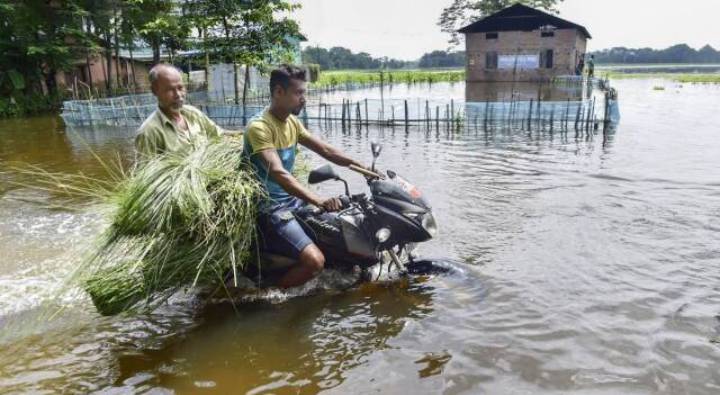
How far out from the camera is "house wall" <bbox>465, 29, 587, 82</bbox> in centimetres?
4041

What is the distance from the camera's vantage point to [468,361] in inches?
143

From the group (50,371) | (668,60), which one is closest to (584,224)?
(50,371)

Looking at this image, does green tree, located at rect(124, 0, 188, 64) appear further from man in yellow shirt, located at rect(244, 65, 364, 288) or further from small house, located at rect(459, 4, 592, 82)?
man in yellow shirt, located at rect(244, 65, 364, 288)

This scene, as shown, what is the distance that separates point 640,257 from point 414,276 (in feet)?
8.83

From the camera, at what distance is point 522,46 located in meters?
41.6

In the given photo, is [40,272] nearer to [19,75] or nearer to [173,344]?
[173,344]

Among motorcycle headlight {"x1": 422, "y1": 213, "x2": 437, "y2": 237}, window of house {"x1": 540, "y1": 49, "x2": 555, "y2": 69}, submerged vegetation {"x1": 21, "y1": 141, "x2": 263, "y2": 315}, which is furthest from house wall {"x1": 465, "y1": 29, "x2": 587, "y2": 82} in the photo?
submerged vegetation {"x1": 21, "y1": 141, "x2": 263, "y2": 315}

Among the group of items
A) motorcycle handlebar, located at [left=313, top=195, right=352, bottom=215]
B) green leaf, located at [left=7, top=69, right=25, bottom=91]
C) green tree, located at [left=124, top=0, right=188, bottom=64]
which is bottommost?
motorcycle handlebar, located at [left=313, top=195, right=352, bottom=215]

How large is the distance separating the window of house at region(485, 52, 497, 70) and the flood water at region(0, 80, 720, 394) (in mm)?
37395

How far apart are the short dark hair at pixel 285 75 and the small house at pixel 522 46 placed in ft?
133

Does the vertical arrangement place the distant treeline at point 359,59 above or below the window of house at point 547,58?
above

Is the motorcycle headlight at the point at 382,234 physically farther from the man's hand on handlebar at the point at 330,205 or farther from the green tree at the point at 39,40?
the green tree at the point at 39,40

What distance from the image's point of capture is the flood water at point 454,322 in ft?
11.3

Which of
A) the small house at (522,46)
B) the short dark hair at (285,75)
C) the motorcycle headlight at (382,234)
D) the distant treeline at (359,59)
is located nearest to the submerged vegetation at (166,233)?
the short dark hair at (285,75)
